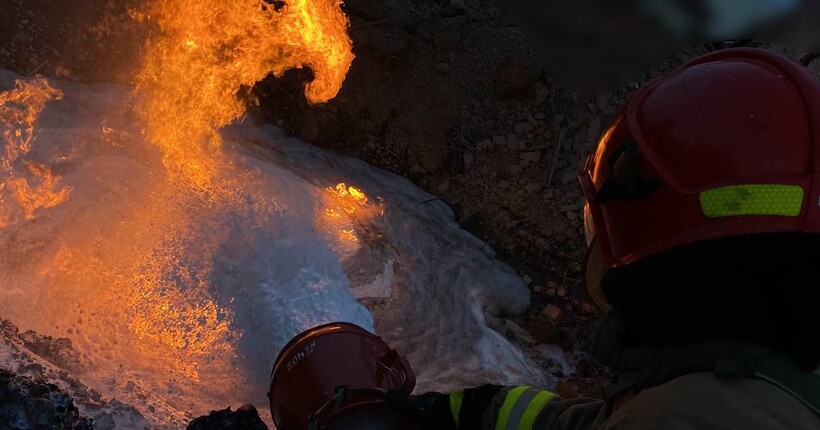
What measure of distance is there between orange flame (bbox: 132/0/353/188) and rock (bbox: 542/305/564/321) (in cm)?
217

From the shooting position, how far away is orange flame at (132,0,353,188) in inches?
171

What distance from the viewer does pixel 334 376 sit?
252 cm

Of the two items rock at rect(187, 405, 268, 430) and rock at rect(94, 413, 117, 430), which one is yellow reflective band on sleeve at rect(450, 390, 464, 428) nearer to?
rock at rect(187, 405, 268, 430)

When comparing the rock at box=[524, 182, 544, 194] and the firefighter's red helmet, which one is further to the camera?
the rock at box=[524, 182, 544, 194]

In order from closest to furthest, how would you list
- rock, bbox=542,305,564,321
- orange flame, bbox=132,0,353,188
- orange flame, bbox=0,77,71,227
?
orange flame, bbox=0,77,71,227, rock, bbox=542,305,564,321, orange flame, bbox=132,0,353,188

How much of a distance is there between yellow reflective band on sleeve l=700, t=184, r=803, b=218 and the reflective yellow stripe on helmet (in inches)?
33.5

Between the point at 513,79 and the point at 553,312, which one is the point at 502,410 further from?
the point at 513,79

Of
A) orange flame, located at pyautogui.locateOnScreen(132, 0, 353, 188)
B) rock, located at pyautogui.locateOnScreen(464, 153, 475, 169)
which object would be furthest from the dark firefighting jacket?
orange flame, located at pyautogui.locateOnScreen(132, 0, 353, 188)

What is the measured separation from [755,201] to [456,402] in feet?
3.78

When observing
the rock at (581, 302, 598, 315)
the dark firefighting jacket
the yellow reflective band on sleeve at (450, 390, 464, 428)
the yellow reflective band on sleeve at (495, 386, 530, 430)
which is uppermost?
the dark firefighting jacket

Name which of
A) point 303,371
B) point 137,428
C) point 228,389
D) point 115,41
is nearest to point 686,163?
point 303,371

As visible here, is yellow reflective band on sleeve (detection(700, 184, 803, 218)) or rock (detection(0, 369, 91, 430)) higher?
yellow reflective band on sleeve (detection(700, 184, 803, 218))

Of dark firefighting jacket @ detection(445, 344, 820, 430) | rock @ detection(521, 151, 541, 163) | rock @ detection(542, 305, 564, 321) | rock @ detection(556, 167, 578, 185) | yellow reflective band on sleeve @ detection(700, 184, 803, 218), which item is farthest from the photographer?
rock @ detection(521, 151, 541, 163)

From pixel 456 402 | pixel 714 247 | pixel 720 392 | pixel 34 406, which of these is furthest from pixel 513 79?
pixel 720 392
